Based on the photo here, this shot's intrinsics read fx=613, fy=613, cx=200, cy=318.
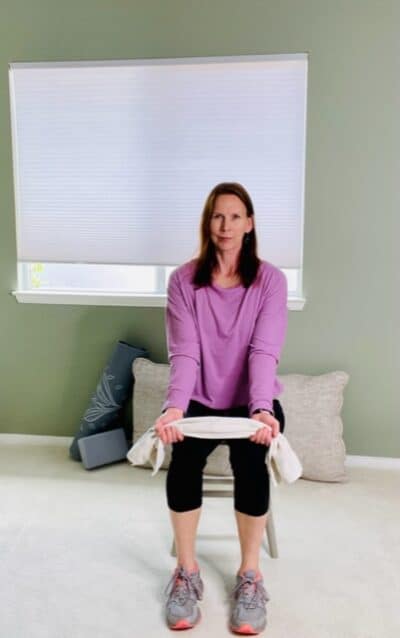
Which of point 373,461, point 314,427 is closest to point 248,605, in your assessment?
point 314,427

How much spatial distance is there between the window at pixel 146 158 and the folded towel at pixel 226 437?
3.70 feet

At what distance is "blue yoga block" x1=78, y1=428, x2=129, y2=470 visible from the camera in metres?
2.65

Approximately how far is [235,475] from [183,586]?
0.34 m

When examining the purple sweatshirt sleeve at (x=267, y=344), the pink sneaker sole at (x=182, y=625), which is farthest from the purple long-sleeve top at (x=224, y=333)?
the pink sneaker sole at (x=182, y=625)

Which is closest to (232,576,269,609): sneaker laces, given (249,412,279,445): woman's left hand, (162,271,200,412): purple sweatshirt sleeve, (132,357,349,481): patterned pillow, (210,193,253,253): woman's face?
(249,412,279,445): woman's left hand

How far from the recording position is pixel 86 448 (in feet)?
8.69

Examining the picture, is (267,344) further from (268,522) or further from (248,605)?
(248,605)

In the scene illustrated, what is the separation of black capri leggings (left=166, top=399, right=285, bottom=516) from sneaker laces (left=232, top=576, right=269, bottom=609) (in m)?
0.19

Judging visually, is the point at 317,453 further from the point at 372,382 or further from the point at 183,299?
the point at 183,299

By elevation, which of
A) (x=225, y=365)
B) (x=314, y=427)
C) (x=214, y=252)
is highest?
(x=214, y=252)

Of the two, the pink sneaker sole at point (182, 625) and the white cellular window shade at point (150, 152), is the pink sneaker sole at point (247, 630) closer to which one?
the pink sneaker sole at point (182, 625)

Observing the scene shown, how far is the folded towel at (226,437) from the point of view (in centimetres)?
163

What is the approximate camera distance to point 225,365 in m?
1.91

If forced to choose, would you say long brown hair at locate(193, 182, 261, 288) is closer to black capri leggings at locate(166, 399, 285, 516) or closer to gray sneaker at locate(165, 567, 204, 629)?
black capri leggings at locate(166, 399, 285, 516)
